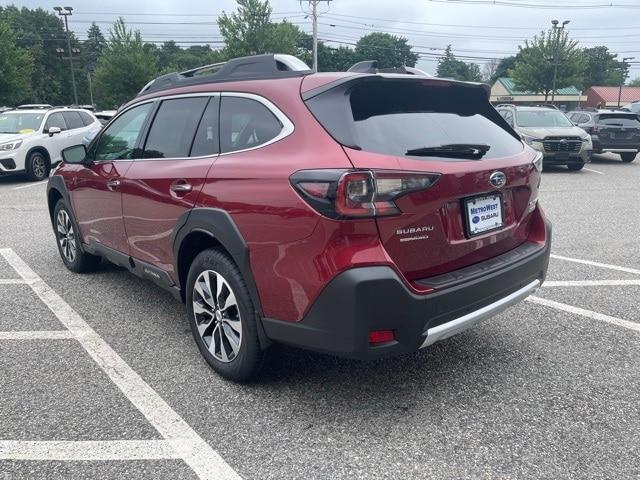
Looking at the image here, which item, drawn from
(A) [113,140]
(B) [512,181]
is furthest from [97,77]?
(B) [512,181]

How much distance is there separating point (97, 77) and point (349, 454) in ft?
128

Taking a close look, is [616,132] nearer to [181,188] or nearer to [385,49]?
[181,188]

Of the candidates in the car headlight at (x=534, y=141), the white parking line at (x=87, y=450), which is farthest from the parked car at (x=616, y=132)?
the white parking line at (x=87, y=450)

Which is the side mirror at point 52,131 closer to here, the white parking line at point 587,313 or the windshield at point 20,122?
the windshield at point 20,122

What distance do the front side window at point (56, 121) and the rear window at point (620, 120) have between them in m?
14.9

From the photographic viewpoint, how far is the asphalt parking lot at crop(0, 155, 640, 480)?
2.46 meters

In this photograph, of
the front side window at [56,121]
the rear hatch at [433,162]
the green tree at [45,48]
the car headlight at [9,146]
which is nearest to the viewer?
the rear hatch at [433,162]

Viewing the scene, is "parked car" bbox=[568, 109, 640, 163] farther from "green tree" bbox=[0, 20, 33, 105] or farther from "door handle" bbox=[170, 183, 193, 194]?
"green tree" bbox=[0, 20, 33, 105]

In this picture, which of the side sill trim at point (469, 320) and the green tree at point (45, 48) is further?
the green tree at point (45, 48)

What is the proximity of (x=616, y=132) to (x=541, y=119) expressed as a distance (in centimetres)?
326

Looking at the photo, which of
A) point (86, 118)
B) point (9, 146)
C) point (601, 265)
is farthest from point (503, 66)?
point (601, 265)

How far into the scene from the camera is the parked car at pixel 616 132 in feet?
52.0

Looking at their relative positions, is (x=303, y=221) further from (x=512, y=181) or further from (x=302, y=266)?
(x=512, y=181)

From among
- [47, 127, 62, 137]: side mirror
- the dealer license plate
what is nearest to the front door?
the dealer license plate
